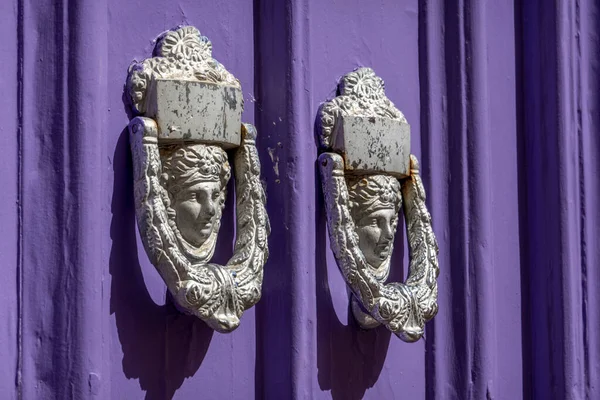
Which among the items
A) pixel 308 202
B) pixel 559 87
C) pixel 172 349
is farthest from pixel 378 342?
pixel 559 87

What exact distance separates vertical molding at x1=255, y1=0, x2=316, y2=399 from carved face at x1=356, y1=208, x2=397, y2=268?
83 millimetres

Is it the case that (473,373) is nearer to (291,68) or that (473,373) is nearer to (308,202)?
(308,202)

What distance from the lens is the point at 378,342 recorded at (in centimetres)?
171

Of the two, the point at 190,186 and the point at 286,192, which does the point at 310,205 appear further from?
the point at 190,186

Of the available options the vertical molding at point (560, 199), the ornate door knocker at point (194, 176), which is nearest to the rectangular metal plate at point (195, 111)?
the ornate door knocker at point (194, 176)

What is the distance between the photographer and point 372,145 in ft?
5.46

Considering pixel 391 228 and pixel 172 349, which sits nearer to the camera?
pixel 172 349

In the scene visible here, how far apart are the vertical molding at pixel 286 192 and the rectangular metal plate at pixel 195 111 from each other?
0.10 metres

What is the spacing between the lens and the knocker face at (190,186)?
1.48 meters

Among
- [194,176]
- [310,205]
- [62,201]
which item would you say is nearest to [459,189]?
[310,205]

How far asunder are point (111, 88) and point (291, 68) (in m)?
0.26
